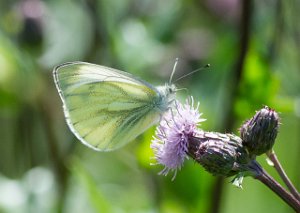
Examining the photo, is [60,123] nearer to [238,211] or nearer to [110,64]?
[110,64]

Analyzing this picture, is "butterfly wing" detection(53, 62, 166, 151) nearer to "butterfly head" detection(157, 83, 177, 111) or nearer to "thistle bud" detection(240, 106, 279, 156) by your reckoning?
"butterfly head" detection(157, 83, 177, 111)

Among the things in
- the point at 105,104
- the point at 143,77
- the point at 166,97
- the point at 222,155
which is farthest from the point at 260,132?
the point at 143,77

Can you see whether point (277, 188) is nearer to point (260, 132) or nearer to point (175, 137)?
point (260, 132)

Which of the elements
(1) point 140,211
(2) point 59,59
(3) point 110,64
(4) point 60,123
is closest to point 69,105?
(1) point 140,211

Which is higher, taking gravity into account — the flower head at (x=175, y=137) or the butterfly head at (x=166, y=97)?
the butterfly head at (x=166, y=97)

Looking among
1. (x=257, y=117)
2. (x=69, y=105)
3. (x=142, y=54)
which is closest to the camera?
(x=257, y=117)

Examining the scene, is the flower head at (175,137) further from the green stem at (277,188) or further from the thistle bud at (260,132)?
the green stem at (277,188)

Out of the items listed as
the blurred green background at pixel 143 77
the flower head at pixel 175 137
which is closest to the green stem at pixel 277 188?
the flower head at pixel 175 137
